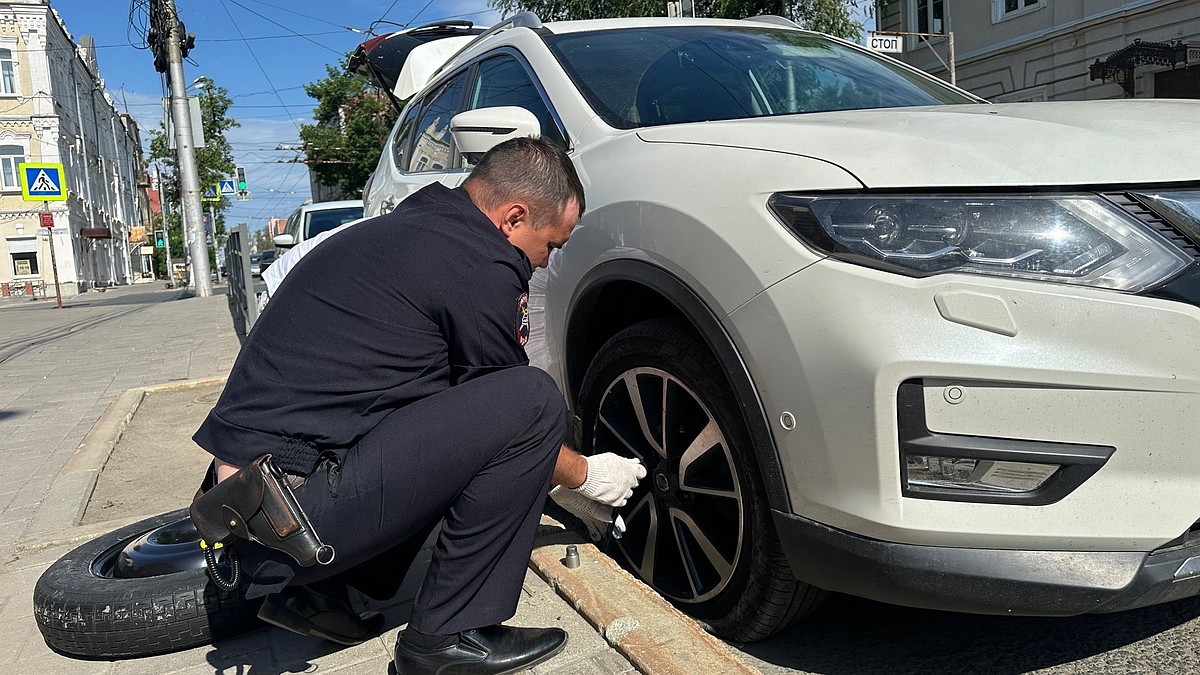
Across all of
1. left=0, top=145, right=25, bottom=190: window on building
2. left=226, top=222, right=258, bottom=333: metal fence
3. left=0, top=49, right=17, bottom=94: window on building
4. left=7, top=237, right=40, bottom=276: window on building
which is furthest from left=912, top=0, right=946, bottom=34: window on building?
left=0, top=49, right=17, bottom=94: window on building

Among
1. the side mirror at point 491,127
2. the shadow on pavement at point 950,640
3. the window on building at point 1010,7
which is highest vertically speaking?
the window on building at point 1010,7

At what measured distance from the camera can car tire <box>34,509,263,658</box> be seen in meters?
2.30

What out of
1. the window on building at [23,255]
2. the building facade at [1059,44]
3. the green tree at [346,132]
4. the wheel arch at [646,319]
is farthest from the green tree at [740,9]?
the window on building at [23,255]

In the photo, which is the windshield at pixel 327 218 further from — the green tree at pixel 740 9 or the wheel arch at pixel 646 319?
the wheel arch at pixel 646 319

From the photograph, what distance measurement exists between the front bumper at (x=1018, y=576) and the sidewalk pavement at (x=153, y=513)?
36 centimetres

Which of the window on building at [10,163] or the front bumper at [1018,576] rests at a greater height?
the window on building at [10,163]

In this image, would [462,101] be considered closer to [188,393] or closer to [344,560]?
[344,560]

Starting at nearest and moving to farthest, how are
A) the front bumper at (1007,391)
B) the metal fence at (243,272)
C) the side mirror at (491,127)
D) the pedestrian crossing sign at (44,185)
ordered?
the front bumper at (1007,391) → the side mirror at (491,127) → the metal fence at (243,272) → the pedestrian crossing sign at (44,185)

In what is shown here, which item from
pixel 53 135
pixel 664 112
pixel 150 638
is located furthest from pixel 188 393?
pixel 53 135

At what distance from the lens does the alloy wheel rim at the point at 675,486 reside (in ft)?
7.15

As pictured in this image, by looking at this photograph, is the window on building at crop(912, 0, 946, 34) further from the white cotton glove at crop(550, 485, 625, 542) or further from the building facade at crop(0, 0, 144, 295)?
the building facade at crop(0, 0, 144, 295)

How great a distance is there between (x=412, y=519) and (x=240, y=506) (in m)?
0.34

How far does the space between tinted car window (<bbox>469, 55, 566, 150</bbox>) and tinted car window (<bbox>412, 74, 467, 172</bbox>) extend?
0.20 meters

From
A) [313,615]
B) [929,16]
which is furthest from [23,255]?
[313,615]
